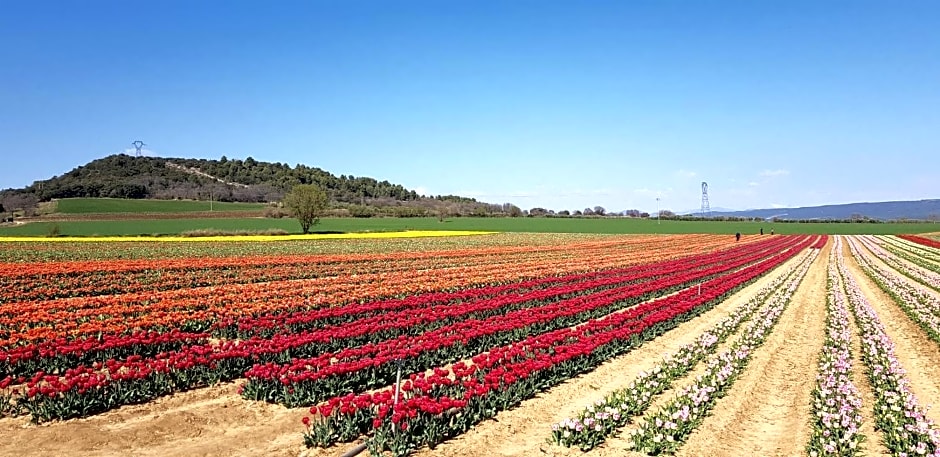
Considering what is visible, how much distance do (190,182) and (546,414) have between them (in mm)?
169739

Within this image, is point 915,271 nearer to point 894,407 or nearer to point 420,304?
point 420,304

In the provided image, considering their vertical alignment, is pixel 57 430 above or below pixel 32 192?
below

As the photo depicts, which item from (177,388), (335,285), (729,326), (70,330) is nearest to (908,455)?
(729,326)

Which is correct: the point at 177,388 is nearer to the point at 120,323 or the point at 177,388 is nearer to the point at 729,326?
the point at 120,323

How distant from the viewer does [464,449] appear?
714 cm

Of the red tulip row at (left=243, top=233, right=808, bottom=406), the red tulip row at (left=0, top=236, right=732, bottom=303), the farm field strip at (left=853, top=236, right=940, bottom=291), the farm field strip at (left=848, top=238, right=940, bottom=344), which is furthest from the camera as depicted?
the farm field strip at (left=853, top=236, right=940, bottom=291)

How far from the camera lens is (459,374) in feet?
28.8

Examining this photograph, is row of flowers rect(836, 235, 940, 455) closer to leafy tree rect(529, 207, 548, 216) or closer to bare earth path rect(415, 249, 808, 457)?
bare earth path rect(415, 249, 808, 457)

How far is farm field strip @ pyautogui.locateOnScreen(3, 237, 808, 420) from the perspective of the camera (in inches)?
303

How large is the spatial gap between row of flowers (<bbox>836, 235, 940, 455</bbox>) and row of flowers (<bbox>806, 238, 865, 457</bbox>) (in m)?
0.32

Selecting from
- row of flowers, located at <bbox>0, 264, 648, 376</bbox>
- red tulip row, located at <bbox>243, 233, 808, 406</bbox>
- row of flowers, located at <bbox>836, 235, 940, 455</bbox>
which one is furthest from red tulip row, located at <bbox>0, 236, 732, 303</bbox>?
row of flowers, located at <bbox>836, 235, 940, 455</bbox>

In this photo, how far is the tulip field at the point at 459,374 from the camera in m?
7.22

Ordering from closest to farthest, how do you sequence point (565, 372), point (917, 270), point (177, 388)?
point (177, 388), point (565, 372), point (917, 270)

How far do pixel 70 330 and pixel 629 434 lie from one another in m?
11.7
